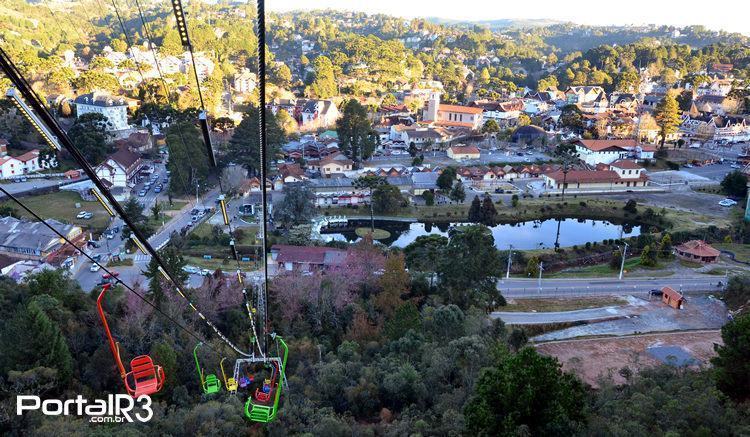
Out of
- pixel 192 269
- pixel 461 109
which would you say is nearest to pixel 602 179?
pixel 461 109

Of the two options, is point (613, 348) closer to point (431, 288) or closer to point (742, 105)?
point (431, 288)

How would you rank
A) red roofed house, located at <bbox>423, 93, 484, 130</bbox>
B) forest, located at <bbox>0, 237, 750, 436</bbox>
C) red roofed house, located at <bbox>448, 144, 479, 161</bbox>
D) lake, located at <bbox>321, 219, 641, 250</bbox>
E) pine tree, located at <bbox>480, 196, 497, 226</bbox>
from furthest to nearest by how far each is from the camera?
1. red roofed house, located at <bbox>423, 93, 484, 130</bbox>
2. red roofed house, located at <bbox>448, 144, 479, 161</bbox>
3. pine tree, located at <bbox>480, 196, 497, 226</bbox>
4. lake, located at <bbox>321, 219, 641, 250</bbox>
5. forest, located at <bbox>0, 237, 750, 436</bbox>

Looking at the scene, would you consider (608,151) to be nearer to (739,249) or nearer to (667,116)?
(667,116)

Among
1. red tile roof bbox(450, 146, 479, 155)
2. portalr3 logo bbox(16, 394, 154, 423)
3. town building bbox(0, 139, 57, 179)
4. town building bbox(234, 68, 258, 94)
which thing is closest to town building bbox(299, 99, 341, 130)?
town building bbox(234, 68, 258, 94)

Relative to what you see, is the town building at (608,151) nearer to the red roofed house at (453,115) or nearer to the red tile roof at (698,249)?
the red roofed house at (453,115)

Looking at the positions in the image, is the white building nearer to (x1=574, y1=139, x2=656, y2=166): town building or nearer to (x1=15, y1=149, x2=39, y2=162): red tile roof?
(x1=15, y1=149, x2=39, y2=162): red tile roof

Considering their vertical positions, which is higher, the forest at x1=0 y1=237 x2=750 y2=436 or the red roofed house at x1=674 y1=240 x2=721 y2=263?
the forest at x1=0 y1=237 x2=750 y2=436

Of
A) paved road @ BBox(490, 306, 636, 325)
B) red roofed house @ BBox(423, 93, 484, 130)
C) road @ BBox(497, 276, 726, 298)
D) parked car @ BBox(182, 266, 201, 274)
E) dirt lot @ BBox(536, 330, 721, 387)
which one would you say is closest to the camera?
dirt lot @ BBox(536, 330, 721, 387)
